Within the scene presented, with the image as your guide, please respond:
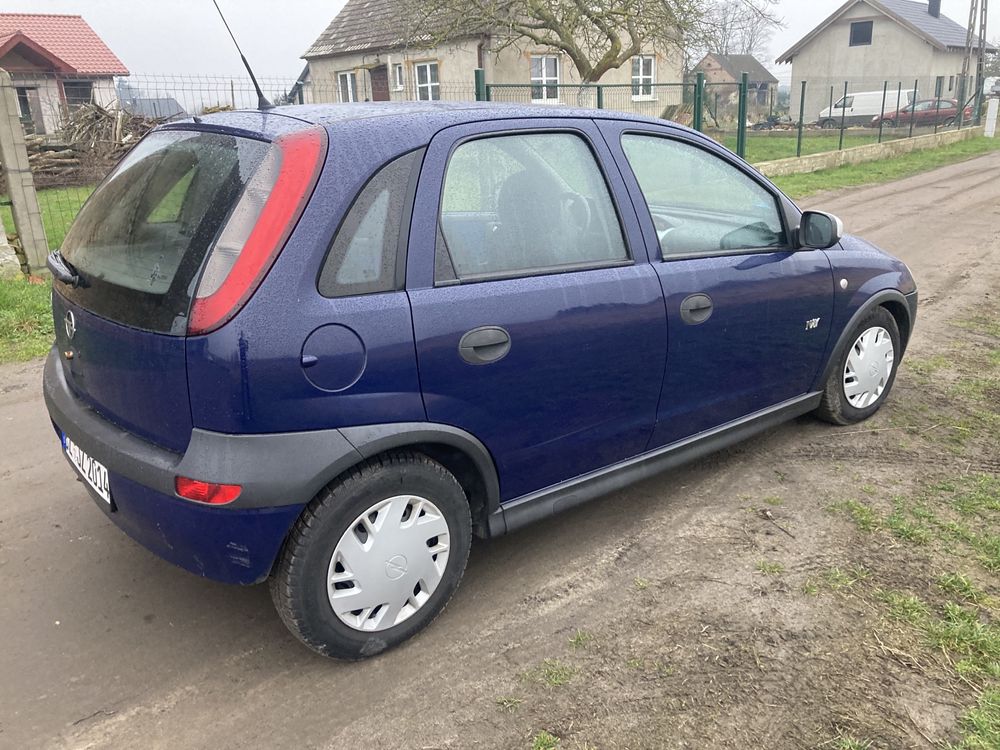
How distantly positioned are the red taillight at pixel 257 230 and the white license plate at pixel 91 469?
2.44 ft

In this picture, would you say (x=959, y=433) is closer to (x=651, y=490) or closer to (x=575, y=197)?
(x=651, y=490)

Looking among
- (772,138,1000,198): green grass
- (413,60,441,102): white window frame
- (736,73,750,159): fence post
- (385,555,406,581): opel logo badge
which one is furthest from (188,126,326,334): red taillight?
(413,60,441,102): white window frame

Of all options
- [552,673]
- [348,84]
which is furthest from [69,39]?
[552,673]

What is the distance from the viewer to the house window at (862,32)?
47781 millimetres

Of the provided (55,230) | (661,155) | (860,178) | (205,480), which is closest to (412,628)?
(205,480)

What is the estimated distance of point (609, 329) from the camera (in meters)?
3.07

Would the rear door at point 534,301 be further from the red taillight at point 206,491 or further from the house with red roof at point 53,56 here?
the house with red roof at point 53,56

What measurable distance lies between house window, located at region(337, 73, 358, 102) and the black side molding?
2959 centimetres

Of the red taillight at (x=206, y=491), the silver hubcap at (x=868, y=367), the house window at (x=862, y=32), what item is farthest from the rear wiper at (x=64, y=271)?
the house window at (x=862, y=32)

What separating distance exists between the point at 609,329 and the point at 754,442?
5.84 feet

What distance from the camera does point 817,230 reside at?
3816 millimetres

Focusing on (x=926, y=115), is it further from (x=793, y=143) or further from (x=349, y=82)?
(x=349, y=82)

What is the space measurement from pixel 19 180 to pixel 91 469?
6.32 meters

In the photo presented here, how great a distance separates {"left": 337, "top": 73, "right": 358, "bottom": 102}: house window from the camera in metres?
30.9
